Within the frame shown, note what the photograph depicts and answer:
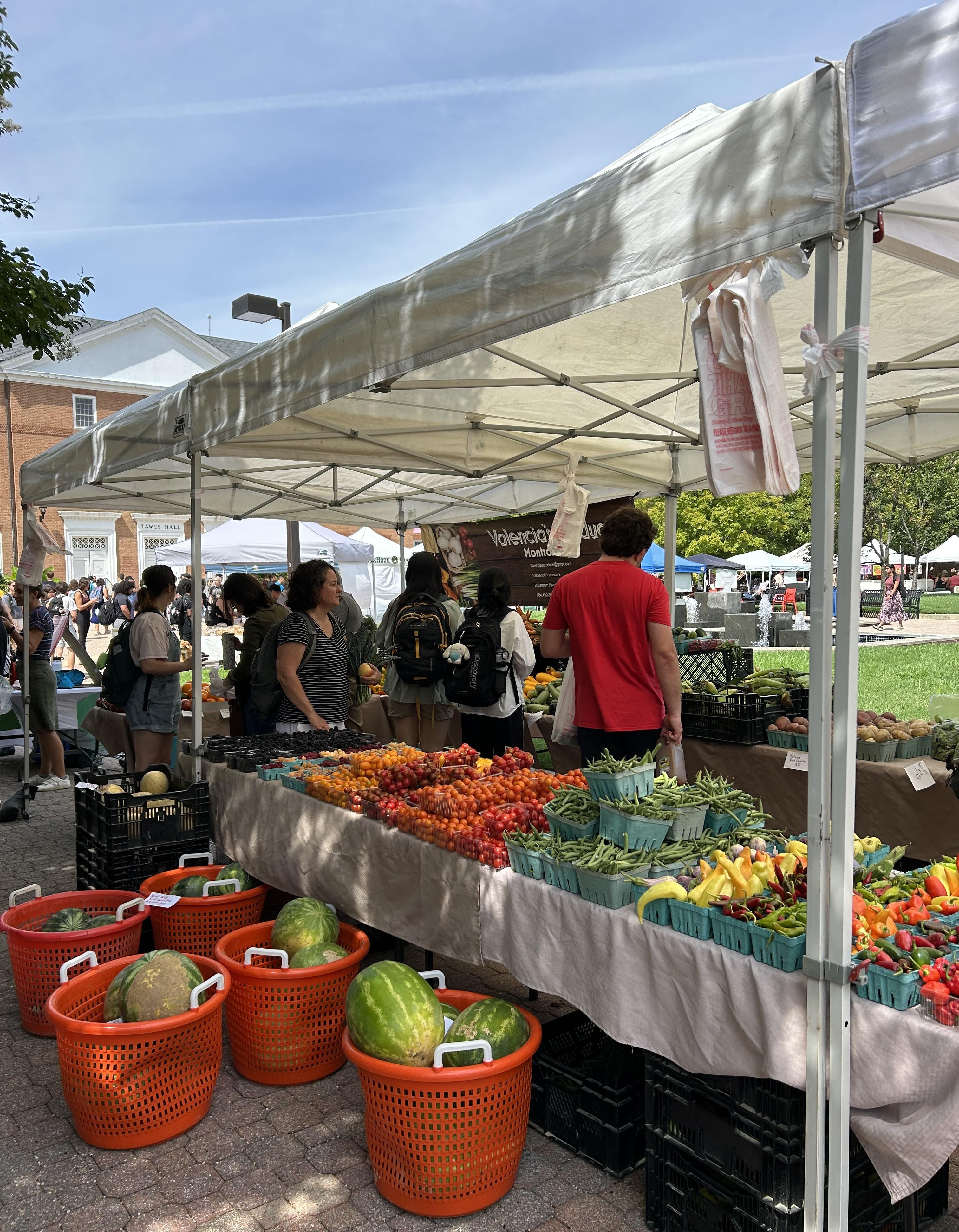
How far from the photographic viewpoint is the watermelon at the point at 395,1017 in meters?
2.81

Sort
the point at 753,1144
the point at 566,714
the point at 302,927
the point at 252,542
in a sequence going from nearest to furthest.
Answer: the point at 753,1144
the point at 302,927
the point at 566,714
the point at 252,542

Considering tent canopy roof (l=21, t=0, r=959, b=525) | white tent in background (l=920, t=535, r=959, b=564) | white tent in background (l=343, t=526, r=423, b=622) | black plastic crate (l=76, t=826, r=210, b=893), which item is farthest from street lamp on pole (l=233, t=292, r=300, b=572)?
white tent in background (l=920, t=535, r=959, b=564)

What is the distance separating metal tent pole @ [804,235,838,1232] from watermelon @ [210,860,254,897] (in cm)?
291

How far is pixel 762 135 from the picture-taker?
225 cm

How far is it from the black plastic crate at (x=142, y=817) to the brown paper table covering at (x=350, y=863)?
14 cm

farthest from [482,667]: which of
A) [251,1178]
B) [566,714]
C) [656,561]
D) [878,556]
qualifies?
[878,556]

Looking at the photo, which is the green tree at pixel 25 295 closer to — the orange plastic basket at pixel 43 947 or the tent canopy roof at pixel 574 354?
the tent canopy roof at pixel 574 354

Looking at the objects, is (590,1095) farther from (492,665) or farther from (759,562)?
(759,562)

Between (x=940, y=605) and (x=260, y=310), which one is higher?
(x=260, y=310)

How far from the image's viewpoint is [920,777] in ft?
15.5

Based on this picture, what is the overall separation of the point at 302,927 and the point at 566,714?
2.27 meters

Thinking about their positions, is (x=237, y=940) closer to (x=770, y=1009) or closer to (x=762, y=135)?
(x=770, y=1009)

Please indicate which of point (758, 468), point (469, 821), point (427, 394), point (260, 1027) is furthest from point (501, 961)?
point (427, 394)

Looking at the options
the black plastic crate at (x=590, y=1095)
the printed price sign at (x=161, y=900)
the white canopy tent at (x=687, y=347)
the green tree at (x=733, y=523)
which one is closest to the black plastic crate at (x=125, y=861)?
the printed price sign at (x=161, y=900)
